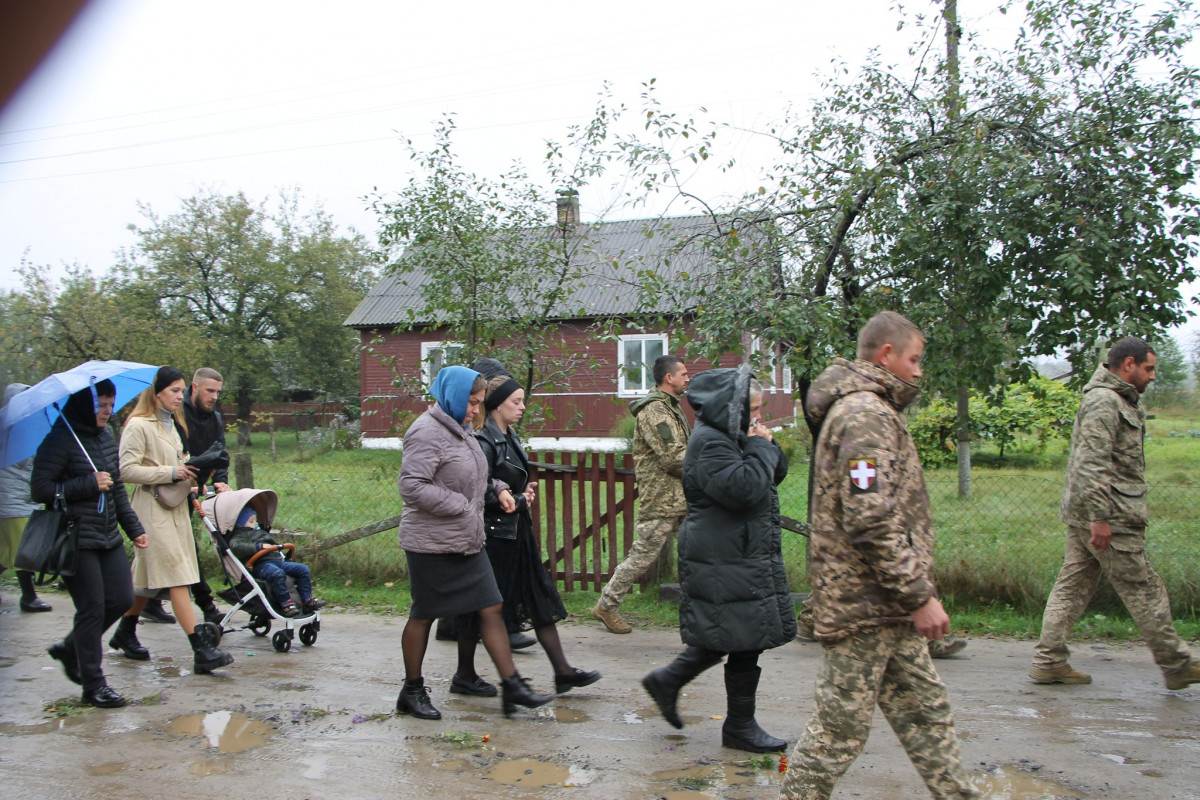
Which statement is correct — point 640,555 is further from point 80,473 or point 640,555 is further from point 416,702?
point 80,473

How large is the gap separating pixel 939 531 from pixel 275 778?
682 cm

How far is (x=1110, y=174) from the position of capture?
5.86 meters

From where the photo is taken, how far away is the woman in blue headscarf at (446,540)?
Answer: 458 cm

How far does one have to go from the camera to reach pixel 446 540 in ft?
15.0

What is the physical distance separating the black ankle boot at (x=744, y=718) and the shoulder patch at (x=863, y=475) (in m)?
1.46

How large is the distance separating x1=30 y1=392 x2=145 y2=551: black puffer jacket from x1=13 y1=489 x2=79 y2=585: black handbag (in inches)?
1.5

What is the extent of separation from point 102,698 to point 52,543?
2.89 feet

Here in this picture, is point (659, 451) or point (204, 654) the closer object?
point (204, 654)

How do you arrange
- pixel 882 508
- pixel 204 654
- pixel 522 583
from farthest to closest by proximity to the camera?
pixel 204 654 → pixel 522 583 → pixel 882 508

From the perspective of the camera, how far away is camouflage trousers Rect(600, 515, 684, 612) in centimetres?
643

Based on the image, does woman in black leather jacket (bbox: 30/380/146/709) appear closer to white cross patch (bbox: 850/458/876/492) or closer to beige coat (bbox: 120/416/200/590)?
beige coat (bbox: 120/416/200/590)

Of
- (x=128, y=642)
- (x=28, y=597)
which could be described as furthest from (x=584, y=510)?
(x=28, y=597)

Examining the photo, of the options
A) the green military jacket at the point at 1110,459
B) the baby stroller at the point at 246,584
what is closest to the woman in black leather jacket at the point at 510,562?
the baby stroller at the point at 246,584

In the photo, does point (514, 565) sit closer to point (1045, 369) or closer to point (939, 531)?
point (1045, 369)
